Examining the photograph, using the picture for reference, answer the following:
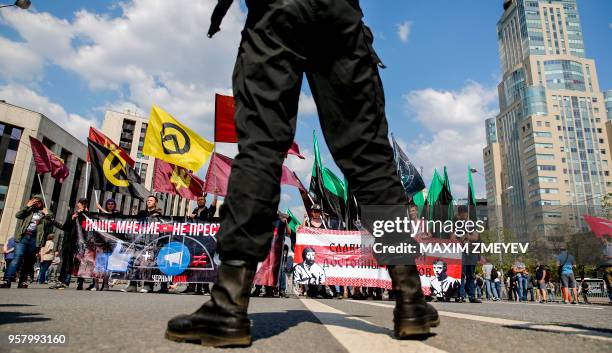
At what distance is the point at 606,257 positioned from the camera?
14.1ft

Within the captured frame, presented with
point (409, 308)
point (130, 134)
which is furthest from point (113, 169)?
point (130, 134)

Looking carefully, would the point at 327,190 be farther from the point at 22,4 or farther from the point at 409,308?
the point at 409,308

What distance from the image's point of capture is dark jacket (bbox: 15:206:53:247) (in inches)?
316

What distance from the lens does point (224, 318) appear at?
1.14m

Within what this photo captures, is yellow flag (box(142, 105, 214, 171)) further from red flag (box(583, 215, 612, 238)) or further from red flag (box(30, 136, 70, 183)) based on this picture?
red flag (box(583, 215, 612, 238))

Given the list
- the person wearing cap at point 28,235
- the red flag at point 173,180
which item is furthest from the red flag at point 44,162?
the person wearing cap at point 28,235

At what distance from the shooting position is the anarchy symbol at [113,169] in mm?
10992

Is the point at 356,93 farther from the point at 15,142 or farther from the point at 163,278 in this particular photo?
the point at 15,142

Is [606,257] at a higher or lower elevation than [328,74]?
lower

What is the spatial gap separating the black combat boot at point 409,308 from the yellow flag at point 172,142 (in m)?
10.5

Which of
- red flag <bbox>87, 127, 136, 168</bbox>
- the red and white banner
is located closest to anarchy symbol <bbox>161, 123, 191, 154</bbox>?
red flag <bbox>87, 127, 136, 168</bbox>

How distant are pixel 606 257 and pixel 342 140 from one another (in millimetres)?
4228

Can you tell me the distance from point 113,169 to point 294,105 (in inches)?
435

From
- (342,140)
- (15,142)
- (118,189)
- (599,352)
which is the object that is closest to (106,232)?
(118,189)
